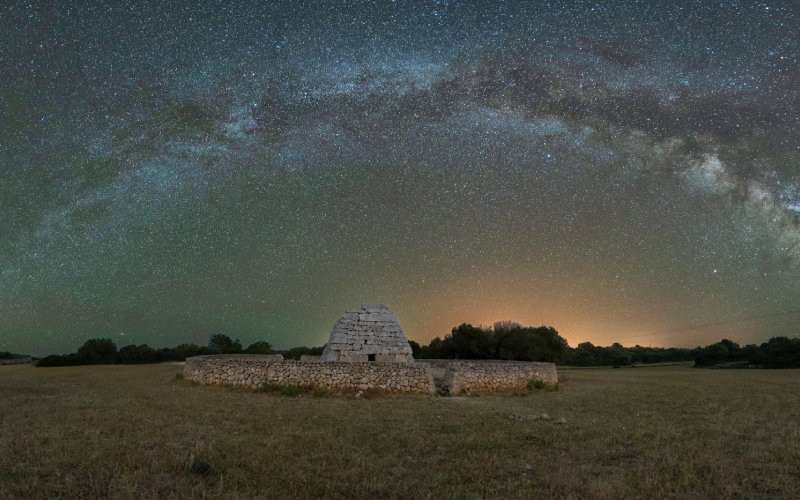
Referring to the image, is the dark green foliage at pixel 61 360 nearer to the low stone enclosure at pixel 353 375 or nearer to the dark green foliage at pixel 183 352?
the dark green foliage at pixel 183 352

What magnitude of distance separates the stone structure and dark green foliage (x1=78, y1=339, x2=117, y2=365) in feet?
110

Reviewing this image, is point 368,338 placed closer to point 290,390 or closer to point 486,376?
point 486,376

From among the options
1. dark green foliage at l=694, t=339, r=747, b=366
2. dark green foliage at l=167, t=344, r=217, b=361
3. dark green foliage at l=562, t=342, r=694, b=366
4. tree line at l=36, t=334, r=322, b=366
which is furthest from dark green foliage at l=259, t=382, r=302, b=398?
dark green foliage at l=694, t=339, r=747, b=366

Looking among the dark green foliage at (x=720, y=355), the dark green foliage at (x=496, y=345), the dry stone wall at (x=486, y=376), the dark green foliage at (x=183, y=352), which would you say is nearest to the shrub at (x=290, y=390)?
the dry stone wall at (x=486, y=376)

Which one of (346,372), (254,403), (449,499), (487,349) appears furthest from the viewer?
(487,349)

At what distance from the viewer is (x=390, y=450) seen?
8.65m

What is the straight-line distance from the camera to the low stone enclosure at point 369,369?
19281mm

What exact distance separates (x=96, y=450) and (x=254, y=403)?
25.0 feet

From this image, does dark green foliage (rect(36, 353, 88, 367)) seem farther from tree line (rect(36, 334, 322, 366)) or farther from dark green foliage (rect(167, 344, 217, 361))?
dark green foliage (rect(167, 344, 217, 361))

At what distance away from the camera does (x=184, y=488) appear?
6059mm

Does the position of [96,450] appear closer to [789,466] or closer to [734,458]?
[734,458]

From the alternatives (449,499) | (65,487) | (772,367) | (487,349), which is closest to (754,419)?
(449,499)

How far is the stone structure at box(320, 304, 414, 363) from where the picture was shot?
24.0m

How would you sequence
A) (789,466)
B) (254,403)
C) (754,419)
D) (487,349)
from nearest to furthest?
(789,466) < (754,419) < (254,403) < (487,349)
